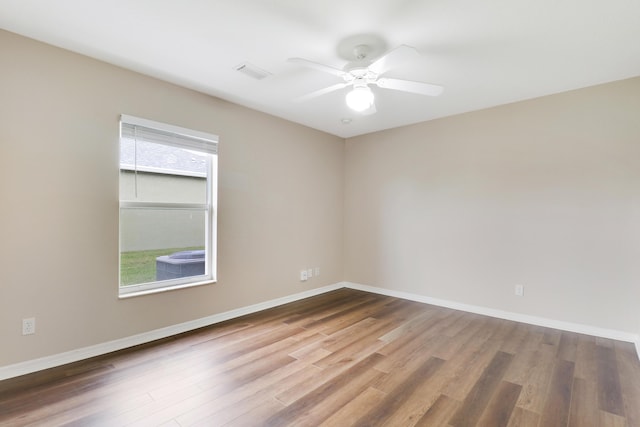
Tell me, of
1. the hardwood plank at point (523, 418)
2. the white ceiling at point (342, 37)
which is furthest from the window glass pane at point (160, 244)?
the hardwood plank at point (523, 418)

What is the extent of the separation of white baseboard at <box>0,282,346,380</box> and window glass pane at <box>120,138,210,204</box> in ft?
4.31

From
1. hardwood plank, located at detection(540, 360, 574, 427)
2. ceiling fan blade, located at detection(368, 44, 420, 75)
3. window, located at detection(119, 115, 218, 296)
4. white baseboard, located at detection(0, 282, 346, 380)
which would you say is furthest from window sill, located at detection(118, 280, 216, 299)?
hardwood plank, located at detection(540, 360, 574, 427)

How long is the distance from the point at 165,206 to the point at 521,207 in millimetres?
4013

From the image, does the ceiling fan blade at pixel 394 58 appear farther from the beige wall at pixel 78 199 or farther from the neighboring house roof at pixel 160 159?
the neighboring house roof at pixel 160 159

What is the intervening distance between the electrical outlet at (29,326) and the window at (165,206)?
0.62 metres

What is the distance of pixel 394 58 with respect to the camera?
6.66 feet

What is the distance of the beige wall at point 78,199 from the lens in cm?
225

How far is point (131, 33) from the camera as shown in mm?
2232

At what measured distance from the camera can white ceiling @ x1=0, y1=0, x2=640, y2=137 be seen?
1931 millimetres

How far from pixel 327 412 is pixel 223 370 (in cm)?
95

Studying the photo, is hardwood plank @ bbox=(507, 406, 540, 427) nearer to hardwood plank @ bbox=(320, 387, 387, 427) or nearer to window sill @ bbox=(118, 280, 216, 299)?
hardwood plank @ bbox=(320, 387, 387, 427)

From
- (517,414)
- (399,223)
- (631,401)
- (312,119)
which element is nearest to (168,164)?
(312,119)

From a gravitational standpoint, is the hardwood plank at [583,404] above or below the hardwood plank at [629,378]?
below

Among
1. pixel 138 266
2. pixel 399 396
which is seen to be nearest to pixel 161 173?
pixel 138 266
